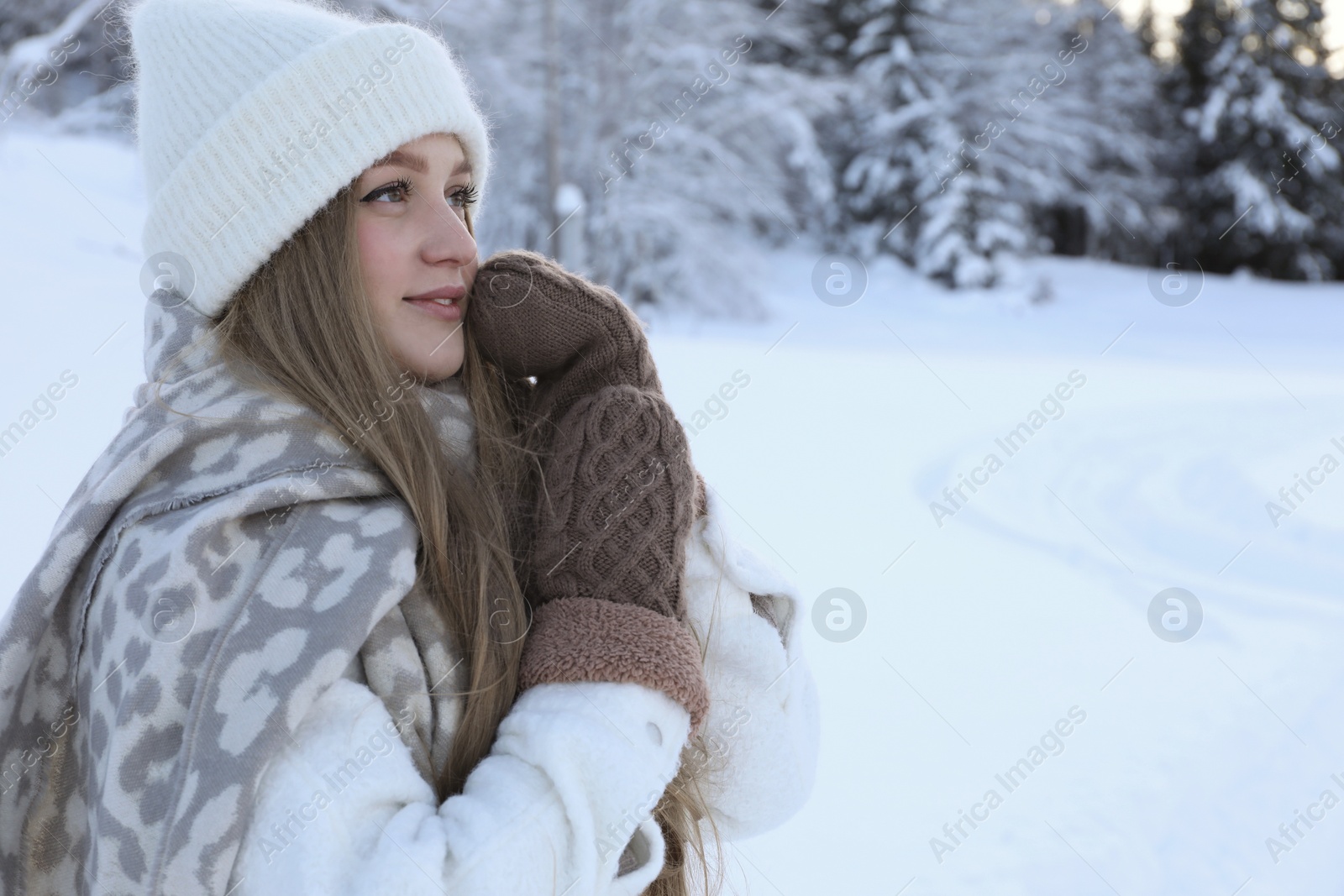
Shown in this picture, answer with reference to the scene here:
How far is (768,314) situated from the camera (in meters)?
16.5

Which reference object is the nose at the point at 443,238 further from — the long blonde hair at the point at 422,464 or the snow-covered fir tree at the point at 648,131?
the snow-covered fir tree at the point at 648,131

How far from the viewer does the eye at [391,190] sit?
1.43 m

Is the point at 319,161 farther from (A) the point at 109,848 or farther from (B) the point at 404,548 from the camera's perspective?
(A) the point at 109,848

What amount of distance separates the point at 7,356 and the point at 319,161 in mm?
4202

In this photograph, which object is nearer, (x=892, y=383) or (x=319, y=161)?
(x=319, y=161)

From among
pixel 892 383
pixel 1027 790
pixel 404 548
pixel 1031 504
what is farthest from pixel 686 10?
pixel 404 548
